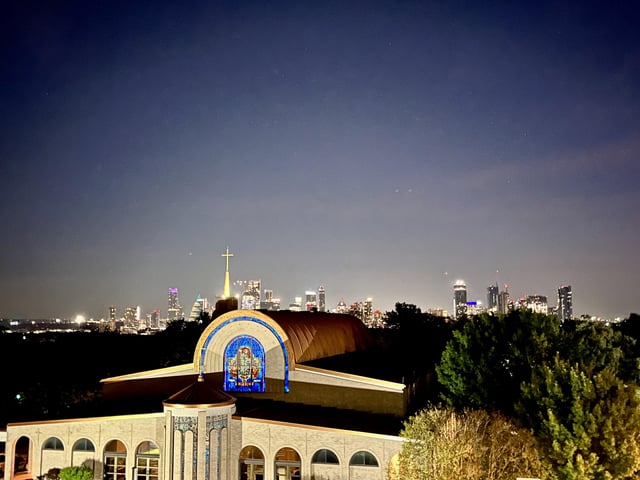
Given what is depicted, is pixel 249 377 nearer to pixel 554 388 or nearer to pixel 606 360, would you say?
pixel 554 388

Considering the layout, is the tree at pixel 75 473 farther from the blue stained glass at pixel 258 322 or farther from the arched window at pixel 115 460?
the blue stained glass at pixel 258 322

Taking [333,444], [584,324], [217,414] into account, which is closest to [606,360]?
[584,324]

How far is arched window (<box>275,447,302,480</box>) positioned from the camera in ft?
86.3

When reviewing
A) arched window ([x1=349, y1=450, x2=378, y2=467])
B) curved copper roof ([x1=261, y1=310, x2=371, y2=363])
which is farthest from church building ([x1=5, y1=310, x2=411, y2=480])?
curved copper roof ([x1=261, y1=310, x2=371, y2=363])

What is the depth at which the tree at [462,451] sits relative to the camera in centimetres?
2219

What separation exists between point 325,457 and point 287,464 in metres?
1.70

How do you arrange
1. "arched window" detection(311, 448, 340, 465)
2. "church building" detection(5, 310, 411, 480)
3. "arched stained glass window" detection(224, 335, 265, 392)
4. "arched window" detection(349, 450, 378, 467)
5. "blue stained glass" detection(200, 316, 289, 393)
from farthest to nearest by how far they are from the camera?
1. "arched stained glass window" detection(224, 335, 265, 392)
2. "blue stained glass" detection(200, 316, 289, 393)
3. "arched window" detection(311, 448, 340, 465)
4. "church building" detection(5, 310, 411, 480)
5. "arched window" detection(349, 450, 378, 467)

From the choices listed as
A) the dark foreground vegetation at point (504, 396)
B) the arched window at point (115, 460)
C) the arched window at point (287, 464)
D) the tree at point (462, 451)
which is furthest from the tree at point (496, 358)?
the arched window at point (115, 460)

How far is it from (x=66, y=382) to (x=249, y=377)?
18875mm

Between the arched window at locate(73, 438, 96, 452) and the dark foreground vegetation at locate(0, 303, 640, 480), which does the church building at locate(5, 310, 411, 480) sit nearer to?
the arched window at locate(73, 438, 96, 452)

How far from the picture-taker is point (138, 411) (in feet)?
92.5

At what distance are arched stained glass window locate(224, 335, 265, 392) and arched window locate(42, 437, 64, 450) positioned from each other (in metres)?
7.59

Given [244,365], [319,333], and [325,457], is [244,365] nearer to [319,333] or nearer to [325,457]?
[319,333]

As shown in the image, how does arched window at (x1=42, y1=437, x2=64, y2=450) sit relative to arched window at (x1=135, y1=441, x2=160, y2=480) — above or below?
above
